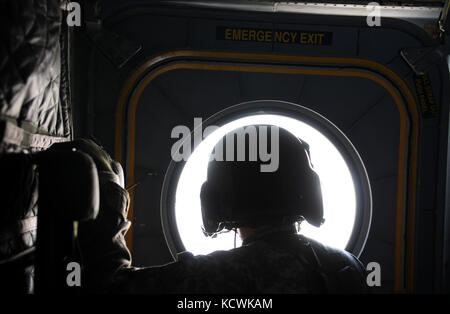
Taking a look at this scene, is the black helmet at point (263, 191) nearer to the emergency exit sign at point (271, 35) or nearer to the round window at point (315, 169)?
the round window at point (315, 169)

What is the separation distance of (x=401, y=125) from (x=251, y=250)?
1681 mm

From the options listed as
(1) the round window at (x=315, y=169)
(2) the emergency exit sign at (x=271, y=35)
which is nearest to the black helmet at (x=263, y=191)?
(1) the round window at (x=315, y=169)

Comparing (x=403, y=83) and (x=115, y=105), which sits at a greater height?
(x=403, y=83)

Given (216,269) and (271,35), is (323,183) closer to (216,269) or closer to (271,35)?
(271,35)

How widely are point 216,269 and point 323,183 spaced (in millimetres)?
1702

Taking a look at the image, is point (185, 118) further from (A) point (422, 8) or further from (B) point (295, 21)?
(A) point (422, 8)

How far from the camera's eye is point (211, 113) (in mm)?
2598

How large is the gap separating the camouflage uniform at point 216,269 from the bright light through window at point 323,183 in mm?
1120

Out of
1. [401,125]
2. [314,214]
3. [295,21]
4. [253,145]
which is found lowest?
[314,214]

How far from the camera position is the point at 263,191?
1.71 m

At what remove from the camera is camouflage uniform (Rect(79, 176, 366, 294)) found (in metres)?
1.43

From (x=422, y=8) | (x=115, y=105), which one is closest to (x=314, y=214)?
(x=115, y=105)

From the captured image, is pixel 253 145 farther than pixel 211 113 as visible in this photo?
No

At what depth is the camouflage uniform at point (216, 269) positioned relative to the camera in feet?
4.68
